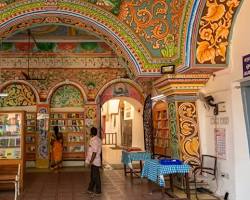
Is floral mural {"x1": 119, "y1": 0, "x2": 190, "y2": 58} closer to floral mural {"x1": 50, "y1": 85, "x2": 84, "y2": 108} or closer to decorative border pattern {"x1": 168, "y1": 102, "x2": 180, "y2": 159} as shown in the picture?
decorative border pattern {"x1": 168, "y1": 102, "x2": 180, "y2": 159}

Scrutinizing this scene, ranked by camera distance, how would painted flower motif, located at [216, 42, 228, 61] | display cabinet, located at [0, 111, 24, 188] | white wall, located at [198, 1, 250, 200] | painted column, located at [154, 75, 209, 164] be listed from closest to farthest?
white wall, located at [198, 1, 250, 200] < painted flower motif, located at [216, 42, 228, 61] < painted column, located at [154, 75, 209, 164] < display cabinet, located at [0, 111, 24, 188]

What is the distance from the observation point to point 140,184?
28.6ft

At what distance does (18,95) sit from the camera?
1198 centimetres

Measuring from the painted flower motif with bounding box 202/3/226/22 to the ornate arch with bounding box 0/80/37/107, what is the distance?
7017 millimetres

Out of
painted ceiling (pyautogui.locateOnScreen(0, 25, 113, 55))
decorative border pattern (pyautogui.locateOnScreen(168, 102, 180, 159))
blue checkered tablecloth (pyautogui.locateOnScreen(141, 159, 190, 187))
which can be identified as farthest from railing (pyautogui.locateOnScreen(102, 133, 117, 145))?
blue checkered tablecloth (pyautogui.locateOnScreen(141, 159, 190, 187))

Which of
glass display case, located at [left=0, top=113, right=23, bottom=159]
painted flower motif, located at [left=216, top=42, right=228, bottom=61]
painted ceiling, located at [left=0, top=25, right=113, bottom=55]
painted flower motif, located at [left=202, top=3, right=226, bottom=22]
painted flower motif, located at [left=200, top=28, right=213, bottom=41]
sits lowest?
glass display case, located at [left=0, top=113, right=23, bottom=159]

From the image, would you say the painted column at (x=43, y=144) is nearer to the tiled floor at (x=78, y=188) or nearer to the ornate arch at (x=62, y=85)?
the ornate arch at (x=62, y=85)

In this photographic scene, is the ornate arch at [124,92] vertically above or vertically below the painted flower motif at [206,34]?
below

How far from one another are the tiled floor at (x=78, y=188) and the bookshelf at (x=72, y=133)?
5.05ft

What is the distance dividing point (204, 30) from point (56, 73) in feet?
21.3

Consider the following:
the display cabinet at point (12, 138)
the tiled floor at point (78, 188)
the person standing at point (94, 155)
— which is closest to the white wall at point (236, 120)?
the tiled floor at point (78, 188)

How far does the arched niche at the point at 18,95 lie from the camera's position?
11.9 meters

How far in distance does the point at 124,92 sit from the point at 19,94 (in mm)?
3418

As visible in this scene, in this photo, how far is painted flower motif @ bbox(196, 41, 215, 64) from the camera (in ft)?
22.7
